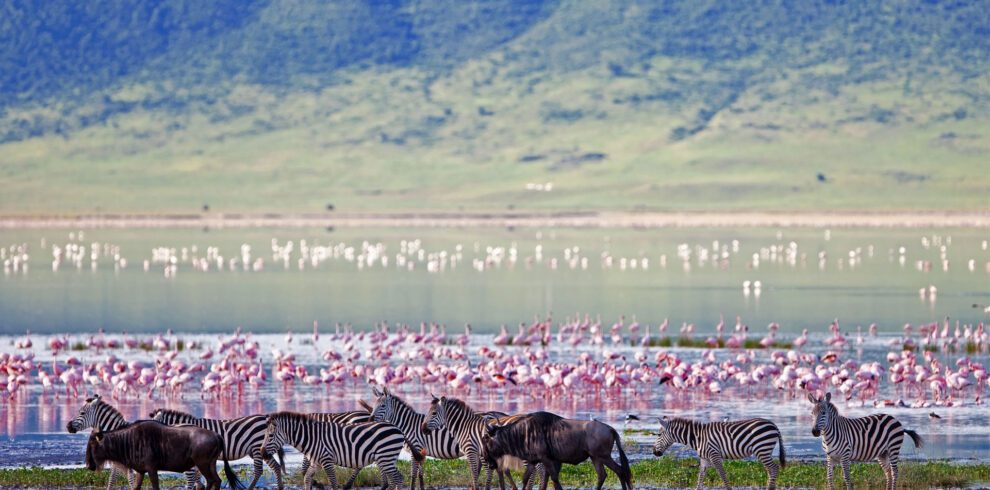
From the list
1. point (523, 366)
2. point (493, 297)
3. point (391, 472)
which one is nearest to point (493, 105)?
point (493, 297)

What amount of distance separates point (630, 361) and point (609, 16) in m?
135

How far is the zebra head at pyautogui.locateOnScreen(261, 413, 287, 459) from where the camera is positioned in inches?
578

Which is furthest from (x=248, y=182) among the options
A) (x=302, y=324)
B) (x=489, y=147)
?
(x=302, y=324)

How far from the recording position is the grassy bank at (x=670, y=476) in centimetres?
1606

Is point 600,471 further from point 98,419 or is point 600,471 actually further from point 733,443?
point 98,419

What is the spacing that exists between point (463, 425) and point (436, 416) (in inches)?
10.3

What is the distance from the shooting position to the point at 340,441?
1468cm

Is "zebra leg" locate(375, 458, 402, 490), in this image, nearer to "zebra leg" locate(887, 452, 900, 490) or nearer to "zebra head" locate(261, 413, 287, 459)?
"zebra head" locate(261, 413, 287, 459)

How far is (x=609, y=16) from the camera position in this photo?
162125 mm

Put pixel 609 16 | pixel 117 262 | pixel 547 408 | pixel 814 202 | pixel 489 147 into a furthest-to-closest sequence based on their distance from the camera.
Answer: pixel 609 16, pixel 489 147, pixel 814 202, pixel 117 262, pixel 547 408

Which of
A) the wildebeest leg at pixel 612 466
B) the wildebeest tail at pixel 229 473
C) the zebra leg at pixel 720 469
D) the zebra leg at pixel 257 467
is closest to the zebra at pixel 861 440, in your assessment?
the zebra leg at pixel 720 469

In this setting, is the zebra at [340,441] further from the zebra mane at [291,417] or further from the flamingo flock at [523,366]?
the flamingo flock at [523,366]

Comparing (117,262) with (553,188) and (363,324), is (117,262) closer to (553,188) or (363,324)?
(363,324)

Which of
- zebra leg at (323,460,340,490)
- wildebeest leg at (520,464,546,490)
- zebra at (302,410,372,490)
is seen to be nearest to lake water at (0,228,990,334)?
zebra at (302,410,372,490)
